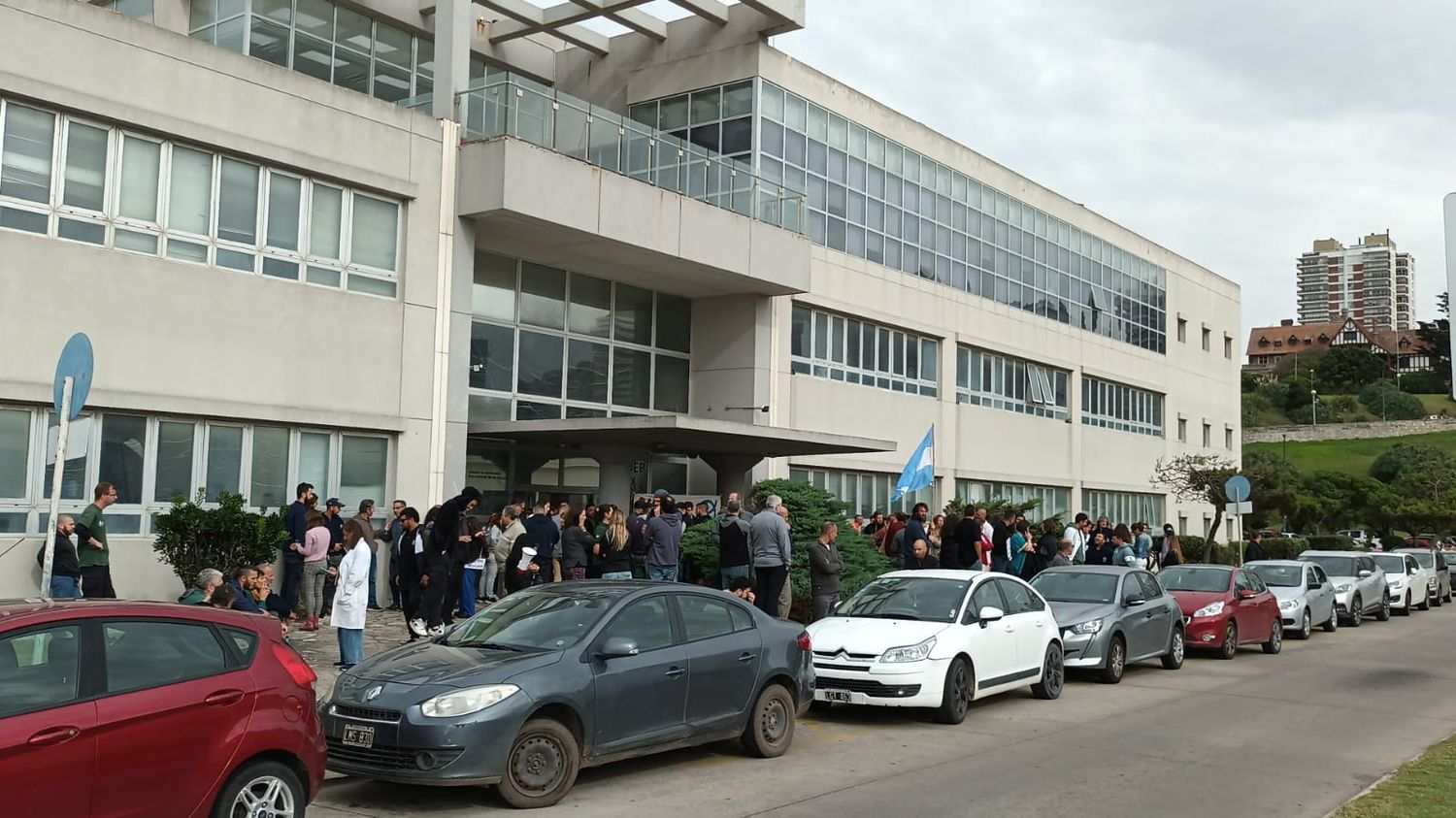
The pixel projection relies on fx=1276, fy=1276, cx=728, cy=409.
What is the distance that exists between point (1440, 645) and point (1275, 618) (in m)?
3.90

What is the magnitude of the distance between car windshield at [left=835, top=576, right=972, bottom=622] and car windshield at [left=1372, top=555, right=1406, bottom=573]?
20.7m

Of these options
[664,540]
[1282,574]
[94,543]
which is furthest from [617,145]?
[1282,574]

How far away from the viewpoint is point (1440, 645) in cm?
2153

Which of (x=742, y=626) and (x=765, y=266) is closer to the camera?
(x=742, y=626)

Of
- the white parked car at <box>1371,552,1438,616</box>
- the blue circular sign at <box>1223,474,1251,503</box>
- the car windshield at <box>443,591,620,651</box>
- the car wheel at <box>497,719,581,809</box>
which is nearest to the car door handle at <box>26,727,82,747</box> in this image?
the car wheel at <box>497,719,581,809</box>

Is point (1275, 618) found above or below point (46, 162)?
below

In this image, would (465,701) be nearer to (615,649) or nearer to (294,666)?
(615,649)

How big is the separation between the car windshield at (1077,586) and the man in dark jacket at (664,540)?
4.69 m

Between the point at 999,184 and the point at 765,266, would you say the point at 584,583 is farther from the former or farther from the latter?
the point at 999,184

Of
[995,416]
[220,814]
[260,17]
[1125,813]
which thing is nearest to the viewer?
[220,814]

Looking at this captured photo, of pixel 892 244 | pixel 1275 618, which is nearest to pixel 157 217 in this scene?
pixel 1275 618

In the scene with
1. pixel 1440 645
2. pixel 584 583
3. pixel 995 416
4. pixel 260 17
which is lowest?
pixel 1440 645

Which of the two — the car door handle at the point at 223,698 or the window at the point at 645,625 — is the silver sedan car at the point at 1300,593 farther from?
the car door handle at the point at 223,698

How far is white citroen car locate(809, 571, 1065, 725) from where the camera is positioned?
11781 millimetres
